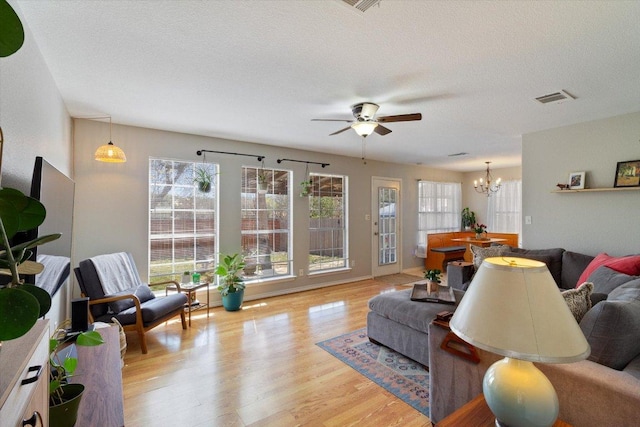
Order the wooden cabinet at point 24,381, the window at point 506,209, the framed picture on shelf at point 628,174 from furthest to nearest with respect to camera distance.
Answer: the window at point 506,209 < the framed picture on shelf at point 628,174 < the wooden cabinet at point 24,381

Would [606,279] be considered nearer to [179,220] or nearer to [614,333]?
[614,333]

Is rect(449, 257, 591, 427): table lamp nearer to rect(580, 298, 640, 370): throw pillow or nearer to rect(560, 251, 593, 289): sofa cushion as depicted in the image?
rect(580, 298, 640, 370): throw pillow

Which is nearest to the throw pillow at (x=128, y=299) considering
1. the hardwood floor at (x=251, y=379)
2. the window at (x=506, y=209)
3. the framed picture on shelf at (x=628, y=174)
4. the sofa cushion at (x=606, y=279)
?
the hardwood floor at (x=251, y=379)

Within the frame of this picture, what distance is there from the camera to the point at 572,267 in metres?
3.49

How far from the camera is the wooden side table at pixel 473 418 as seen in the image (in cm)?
124

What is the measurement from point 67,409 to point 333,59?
2.40m

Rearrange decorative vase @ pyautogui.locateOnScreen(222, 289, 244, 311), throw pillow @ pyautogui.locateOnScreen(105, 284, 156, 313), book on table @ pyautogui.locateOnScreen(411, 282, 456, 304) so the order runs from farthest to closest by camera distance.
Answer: decorative vase @ pyautogui.locateOnScreen(222, 289, 244, 311), throw pillow @ pyautogui.locateOnScreen(105, 284, 156, 313), book on table @ pyautogui.locateOnScreen(411, 282, 456, 304)

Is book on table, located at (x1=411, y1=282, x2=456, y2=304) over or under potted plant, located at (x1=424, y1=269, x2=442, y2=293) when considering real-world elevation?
under

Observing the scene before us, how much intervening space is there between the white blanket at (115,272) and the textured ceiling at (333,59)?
1626 millimetres

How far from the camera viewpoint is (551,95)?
9.30ft

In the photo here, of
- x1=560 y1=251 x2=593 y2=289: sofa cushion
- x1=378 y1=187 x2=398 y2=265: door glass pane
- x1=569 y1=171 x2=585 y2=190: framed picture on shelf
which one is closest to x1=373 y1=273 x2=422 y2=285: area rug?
x1=378 y1=187 x2=398 y2=265: door glass pane

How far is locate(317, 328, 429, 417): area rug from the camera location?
2.27 m

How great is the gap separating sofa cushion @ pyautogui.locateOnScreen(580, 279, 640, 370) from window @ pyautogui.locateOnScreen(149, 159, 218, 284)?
417cm

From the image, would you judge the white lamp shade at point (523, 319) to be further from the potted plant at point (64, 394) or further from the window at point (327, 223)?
the window at point (327, 223)
